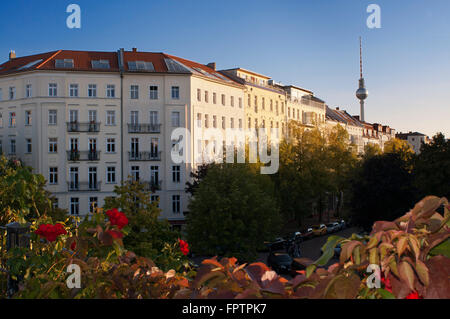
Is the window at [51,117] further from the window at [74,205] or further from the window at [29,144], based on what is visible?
the window at [74,205]

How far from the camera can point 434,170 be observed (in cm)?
3534

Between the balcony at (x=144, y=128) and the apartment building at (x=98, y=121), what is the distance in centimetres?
10

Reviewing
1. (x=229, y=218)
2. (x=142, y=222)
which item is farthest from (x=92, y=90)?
(x=142, y=222)

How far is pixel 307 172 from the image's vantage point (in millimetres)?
50062

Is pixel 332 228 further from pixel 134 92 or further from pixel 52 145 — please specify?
pixel 52 145

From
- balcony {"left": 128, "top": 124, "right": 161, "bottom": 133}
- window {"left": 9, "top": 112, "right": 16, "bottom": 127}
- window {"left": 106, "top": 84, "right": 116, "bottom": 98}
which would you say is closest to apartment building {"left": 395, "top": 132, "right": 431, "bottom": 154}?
balcony {"left": 128, "top": 124, "right": 161, "bottom": 133}

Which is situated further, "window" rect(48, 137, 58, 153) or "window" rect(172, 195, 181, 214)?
"window" rect(172, 195, 181, 214)

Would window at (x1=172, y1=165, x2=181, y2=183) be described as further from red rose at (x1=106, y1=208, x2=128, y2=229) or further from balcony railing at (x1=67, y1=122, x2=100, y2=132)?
red rose at (x1=106, y1=208, x2=128, y2=229)

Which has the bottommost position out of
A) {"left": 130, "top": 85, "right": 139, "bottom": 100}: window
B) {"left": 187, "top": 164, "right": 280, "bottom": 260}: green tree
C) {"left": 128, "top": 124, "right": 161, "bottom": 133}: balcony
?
{"left": 187, "top": 164, "right": 280, "bottom": 260}: green tree

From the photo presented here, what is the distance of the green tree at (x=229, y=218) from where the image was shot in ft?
106

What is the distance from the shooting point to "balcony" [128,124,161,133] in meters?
48.3

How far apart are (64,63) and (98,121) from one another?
270 inches

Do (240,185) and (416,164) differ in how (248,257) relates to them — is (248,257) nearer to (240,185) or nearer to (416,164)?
(240,185)

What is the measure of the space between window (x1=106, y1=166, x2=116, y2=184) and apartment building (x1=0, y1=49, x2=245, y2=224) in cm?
10
